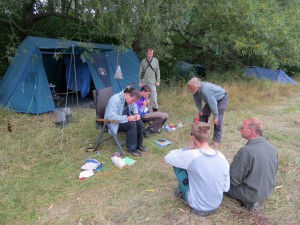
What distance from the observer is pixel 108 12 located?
195 inches

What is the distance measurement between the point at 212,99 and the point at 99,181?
1.95 m

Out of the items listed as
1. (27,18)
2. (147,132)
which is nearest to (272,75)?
(147,132)

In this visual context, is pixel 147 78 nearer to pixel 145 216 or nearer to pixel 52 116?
pixel 52 116

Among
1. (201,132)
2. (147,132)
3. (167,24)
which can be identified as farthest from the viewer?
(167,24)

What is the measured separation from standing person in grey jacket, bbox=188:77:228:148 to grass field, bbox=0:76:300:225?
1.41ft

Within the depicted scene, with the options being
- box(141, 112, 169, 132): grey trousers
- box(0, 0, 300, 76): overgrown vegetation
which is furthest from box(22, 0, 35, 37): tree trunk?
box(141, 112, 169, 132): grey trousers

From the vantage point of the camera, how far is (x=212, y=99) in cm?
391

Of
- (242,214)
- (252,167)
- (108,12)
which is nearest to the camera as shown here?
(252,167)

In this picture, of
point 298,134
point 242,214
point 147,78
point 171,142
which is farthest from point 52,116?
point 298,134

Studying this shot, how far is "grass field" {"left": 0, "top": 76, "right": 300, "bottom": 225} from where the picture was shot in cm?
265

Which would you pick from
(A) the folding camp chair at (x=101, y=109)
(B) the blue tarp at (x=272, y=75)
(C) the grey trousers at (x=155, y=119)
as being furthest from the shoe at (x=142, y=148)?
(B) the blue tarp at (x=272, y=75)

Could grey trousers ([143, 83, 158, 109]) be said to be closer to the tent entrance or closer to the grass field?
the grass field

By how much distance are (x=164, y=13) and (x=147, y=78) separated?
1467 millimetres

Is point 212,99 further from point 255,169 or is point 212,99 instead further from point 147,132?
point 255,169
